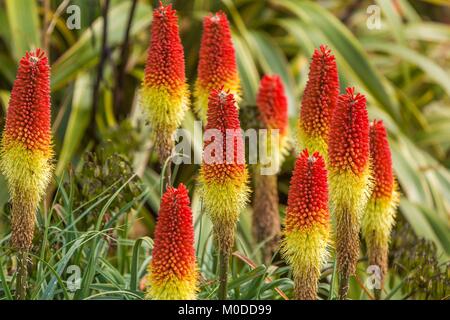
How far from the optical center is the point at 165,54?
2.63 metres

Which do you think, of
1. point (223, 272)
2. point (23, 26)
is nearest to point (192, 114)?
point (23, 26)

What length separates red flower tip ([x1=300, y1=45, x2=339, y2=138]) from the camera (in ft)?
8.59

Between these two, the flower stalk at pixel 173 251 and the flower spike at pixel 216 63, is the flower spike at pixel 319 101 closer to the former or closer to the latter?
the flower spike at pixel 216 63

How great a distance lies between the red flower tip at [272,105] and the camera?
11.2ft

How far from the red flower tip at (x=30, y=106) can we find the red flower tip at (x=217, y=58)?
1.95 feet

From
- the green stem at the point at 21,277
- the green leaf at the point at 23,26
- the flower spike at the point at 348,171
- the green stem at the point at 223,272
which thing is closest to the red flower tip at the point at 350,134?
the flower spike at the point at 348,171

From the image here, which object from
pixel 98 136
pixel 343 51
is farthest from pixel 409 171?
pixel 98 136

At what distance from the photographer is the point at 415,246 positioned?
130 inches

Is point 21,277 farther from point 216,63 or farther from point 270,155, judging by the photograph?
point 270,155

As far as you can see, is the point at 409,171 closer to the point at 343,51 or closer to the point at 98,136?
the point at 343,51

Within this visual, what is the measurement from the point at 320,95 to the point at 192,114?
7.67 ft

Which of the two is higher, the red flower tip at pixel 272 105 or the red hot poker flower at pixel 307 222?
the red flower tip at pixel 272 105

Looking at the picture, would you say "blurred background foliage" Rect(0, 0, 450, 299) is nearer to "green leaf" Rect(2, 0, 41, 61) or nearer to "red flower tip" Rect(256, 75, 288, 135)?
"green leaf" Rect(2, 0, 41, 61)
